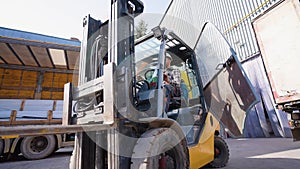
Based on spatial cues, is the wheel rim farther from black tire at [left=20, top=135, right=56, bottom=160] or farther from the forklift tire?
the forklift tire

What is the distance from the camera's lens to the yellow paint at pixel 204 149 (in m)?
2.72

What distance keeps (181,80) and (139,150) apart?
1.82 meters

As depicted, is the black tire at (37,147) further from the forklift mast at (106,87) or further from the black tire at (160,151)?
the black tire at (160,151)

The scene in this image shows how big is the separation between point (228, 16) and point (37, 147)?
13283mm

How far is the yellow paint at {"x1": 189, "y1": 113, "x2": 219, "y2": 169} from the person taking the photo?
2717mm

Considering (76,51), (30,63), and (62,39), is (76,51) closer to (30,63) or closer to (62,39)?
(62,39)

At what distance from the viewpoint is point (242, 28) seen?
11000 mm

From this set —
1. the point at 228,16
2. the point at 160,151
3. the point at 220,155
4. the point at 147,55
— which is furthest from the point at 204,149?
the point at 228,16

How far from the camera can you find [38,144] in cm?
580

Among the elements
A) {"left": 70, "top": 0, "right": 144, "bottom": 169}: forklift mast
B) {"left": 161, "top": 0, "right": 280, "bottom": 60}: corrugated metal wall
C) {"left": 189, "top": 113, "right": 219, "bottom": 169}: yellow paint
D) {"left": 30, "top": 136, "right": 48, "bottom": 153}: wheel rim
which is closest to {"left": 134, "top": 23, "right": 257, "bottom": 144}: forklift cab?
{"left": 189, "top": 113, "right": 219, "bottom": 169}: yellow paint

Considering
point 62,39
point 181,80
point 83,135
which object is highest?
point 62,39

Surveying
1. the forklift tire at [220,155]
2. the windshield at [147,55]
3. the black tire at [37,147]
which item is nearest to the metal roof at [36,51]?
the black tire at [37,147]

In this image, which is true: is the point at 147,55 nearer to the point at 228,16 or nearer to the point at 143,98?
the point at 143,98

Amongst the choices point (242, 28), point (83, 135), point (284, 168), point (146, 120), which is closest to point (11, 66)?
point (83, 135)
